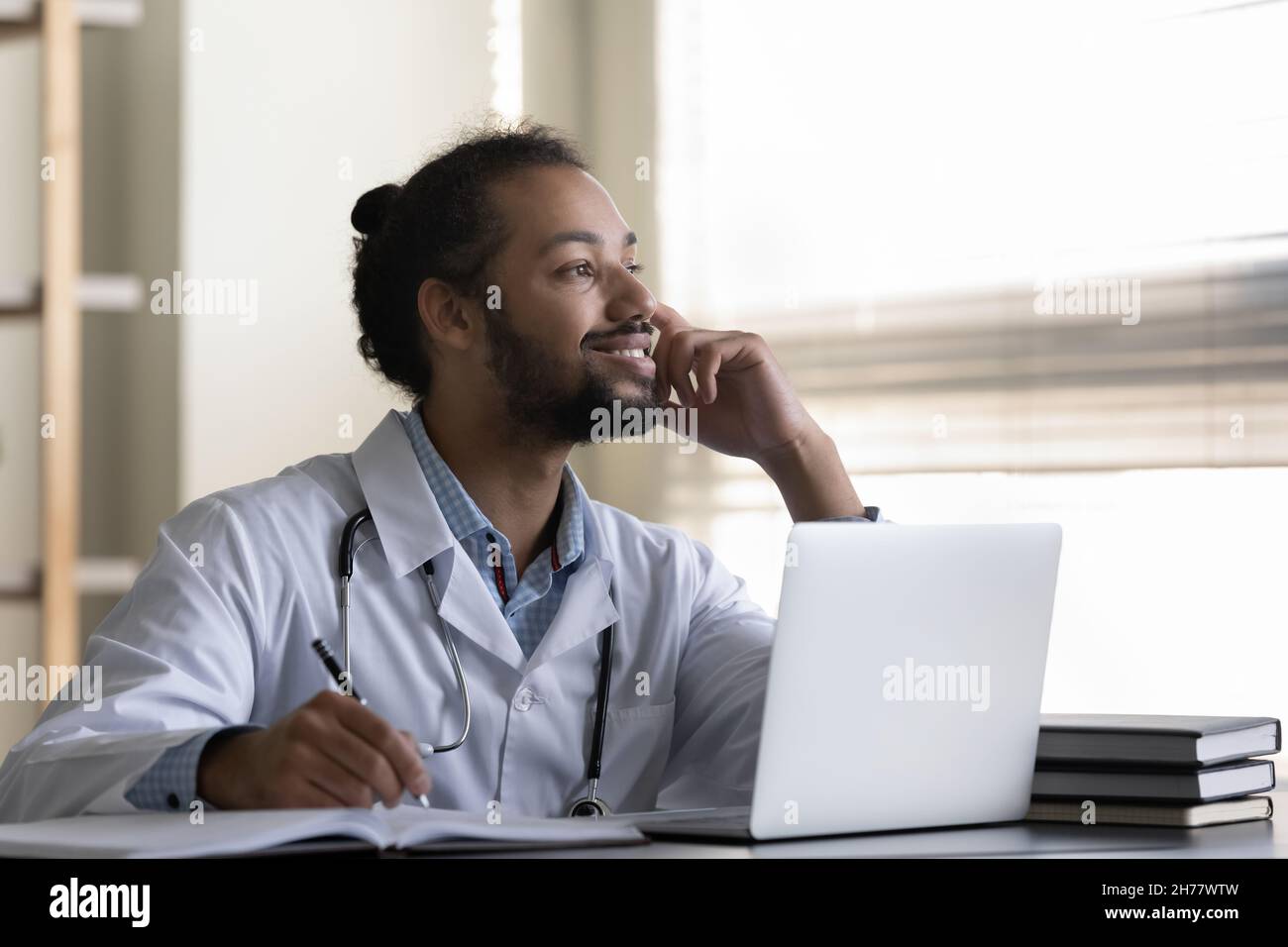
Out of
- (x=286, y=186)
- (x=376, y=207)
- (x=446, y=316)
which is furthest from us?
(x=286, y=186)

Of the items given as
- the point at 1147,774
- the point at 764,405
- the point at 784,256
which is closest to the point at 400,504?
the point at 764,405

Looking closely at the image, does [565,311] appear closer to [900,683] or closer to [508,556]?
[508,556]

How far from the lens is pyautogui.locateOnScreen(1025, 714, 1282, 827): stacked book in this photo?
1052mm

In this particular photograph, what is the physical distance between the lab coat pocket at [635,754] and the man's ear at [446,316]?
0.54 metres

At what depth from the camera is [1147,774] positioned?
1062 mm

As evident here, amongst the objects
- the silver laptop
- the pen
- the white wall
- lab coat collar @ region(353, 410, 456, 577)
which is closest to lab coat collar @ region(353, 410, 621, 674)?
lab coat collar @ region(353, 410, 456, 577)

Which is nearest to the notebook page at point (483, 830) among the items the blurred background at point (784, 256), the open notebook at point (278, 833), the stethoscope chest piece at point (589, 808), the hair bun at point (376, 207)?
the open notebook at point (278, 833)

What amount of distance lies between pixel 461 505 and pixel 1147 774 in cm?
79

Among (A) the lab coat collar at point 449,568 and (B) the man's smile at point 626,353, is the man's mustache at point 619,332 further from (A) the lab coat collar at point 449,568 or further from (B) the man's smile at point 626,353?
(A) the lab coat collar at point 449,568

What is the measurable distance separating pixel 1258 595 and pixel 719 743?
1293 millimetres

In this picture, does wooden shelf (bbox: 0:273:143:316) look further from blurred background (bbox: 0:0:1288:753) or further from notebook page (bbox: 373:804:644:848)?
notebook page (bbox: 373:804:644:848)

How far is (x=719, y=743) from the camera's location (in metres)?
1.50

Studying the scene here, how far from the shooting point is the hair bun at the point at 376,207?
75.4 inches
